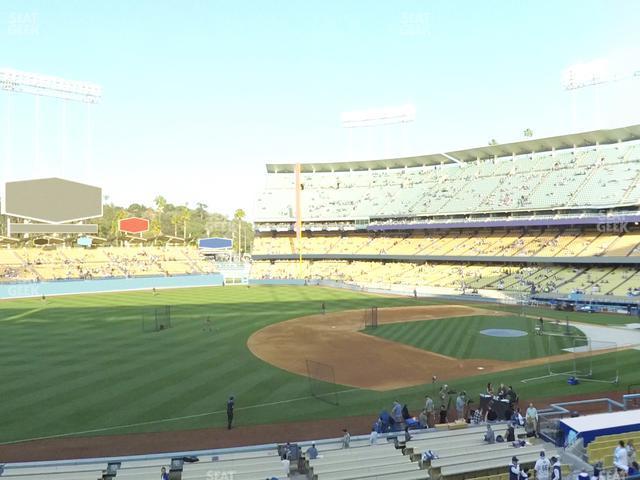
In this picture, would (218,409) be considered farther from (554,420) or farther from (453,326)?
(453,326)

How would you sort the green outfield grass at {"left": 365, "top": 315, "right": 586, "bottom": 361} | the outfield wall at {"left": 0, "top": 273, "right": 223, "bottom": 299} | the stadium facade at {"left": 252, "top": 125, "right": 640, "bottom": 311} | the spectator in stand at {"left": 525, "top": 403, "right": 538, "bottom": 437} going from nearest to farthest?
the spectator in stand at {"left": 525, "top": 403, "right": 538, "bottom": 437}
the green outfield grass at {"left": 365, "top": 315, "right": 586, "bottom": 361}
the stadium facade at {"left": 252, "top": 125, "right": 640, "bottom": 311}
the outfield wall at {"left": 0, "top": 273, "right": 223, "bottom": 299}

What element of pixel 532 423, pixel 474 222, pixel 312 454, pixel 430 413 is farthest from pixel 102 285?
pixel 532 423

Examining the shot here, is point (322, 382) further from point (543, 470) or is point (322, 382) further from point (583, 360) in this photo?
point (583, 360)

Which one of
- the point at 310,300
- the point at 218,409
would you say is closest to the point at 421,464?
the point at 218,409

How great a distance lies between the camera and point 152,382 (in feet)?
76.2

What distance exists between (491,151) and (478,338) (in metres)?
53.1

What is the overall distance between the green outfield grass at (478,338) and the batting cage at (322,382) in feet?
25.6

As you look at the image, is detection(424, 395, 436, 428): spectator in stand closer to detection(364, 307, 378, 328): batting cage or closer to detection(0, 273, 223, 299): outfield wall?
detection(364, 307, 378, 328): batting cage

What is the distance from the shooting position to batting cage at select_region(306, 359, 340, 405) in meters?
21.6

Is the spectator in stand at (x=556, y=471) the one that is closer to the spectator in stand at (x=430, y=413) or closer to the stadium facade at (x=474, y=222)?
the spectator in stand at (x=430, y=413)

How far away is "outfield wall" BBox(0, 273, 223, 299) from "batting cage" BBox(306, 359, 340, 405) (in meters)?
49.5

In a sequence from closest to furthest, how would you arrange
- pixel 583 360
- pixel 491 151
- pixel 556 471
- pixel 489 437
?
pixel 556 471 → pixel 489 437 → pixel 583 360 → pixel 491 151

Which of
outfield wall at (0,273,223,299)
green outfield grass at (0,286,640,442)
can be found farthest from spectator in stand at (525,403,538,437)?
outfield wall at (0,273,223,299)

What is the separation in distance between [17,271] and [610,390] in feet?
230
